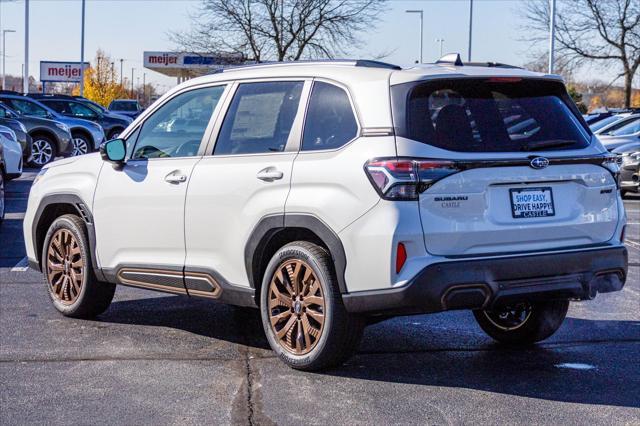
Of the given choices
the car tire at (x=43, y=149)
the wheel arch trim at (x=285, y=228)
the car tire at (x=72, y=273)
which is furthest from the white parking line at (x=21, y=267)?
the car tire at (x=43, y=149)

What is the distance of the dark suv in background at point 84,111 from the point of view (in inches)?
1216

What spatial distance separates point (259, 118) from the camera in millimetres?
6438

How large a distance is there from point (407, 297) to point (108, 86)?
86425 millimetres

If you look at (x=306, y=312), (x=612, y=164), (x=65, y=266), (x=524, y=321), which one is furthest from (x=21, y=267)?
(x=612, y=164)

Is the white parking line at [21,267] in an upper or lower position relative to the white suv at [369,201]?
lower

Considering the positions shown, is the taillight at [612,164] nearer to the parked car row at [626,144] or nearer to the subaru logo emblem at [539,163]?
the subaru logo emblem at [539,163]

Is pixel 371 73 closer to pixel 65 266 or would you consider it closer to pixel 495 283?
pixel 495 283

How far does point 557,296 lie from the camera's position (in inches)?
230

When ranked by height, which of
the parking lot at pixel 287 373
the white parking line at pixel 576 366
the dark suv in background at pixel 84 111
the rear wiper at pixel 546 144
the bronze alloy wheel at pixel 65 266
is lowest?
the parking lot at pixel 287 373

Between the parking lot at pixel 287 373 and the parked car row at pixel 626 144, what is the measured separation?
37.4 ft

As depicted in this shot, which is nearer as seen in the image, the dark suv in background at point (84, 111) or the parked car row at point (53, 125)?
the parked car row at point (53, 125)

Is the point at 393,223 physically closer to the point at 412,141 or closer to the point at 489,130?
the point at 412,141

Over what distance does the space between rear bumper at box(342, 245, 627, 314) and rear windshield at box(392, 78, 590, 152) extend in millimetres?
619

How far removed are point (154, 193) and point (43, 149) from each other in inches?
696
